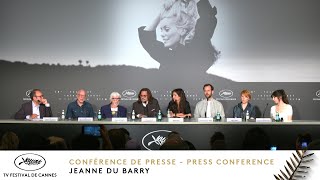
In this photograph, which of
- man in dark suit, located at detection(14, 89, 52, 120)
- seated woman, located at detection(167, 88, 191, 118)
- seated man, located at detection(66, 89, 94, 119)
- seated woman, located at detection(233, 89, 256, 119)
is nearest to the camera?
seated woman, located at detection(233, 89, 256, 119)

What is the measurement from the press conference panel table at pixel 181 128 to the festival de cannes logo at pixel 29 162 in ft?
7.72

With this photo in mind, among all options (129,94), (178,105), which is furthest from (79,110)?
(129,94)

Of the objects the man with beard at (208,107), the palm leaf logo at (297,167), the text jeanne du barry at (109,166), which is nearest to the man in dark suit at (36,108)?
the man with beard at (208,107)

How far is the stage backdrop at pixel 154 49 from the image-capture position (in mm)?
10617

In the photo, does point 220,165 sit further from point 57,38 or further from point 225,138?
point 57,38

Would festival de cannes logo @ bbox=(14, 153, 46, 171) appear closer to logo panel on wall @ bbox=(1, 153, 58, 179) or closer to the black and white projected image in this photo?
logo panel on wall @ bbox=(1, 153, 58, 179)

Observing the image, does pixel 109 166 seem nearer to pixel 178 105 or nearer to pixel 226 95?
pixel 178 105

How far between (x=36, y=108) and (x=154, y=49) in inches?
116

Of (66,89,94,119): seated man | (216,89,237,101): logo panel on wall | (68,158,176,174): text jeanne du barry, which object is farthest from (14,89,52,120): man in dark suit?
(68,158,176,174): text jeanne du barry

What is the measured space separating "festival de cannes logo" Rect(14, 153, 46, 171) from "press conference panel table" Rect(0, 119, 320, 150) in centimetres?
235

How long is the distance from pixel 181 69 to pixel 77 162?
6963mm

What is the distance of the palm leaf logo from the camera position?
3.67 metres

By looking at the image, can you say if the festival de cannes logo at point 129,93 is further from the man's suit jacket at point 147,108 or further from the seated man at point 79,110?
the seated man at point 79,110

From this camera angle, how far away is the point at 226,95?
10.7 m
